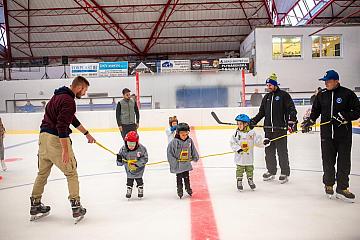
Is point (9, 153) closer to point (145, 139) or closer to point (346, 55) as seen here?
point (145, 139)

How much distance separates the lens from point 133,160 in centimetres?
355

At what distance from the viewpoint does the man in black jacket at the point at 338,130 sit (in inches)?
129

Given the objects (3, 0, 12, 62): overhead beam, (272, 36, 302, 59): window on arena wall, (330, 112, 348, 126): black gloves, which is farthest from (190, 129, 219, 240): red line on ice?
(3, 0, 12, 62): overhead beam

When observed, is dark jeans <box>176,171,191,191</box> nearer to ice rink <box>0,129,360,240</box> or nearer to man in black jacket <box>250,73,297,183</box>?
ice rink <box>0,129,360,240</box>

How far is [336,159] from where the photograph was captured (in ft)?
11.8

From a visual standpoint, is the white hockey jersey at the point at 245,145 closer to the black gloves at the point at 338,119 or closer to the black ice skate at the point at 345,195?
the black gloves at the point at 338,119

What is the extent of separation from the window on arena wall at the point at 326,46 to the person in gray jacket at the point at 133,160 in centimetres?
1646

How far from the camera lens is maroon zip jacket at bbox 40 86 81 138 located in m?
2.66

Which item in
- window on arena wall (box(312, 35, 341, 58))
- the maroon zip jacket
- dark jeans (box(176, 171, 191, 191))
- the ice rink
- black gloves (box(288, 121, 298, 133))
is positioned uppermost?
window on arena wall (box(312, 35, 341, 58))

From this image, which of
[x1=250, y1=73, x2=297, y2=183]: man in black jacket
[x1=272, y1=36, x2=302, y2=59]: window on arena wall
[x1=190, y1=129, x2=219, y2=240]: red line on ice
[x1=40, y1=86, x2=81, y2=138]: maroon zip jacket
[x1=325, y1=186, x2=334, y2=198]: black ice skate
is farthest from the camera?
[x1=272, y1=36, x2=302, y2=59]: window on arena wall

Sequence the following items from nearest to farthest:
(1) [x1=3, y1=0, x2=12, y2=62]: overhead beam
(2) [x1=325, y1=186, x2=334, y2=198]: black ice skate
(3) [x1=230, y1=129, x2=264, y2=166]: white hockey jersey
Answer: (2) [x1=325, y1=186, x2=334, y2=198]: black ice skate
(3) [x1=230, y1=129, x2=264, y2=166]: white hockey jersey
(1) [x1=3, y1=0, x2=12, y2=62]: overhead beam

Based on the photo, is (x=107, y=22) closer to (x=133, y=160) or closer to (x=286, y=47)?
(x=286, y=47)

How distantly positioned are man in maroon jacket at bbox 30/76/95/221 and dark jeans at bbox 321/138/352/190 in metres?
2.28

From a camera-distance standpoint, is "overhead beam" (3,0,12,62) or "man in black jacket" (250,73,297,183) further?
"overhead beam" (3,0,12,62)
